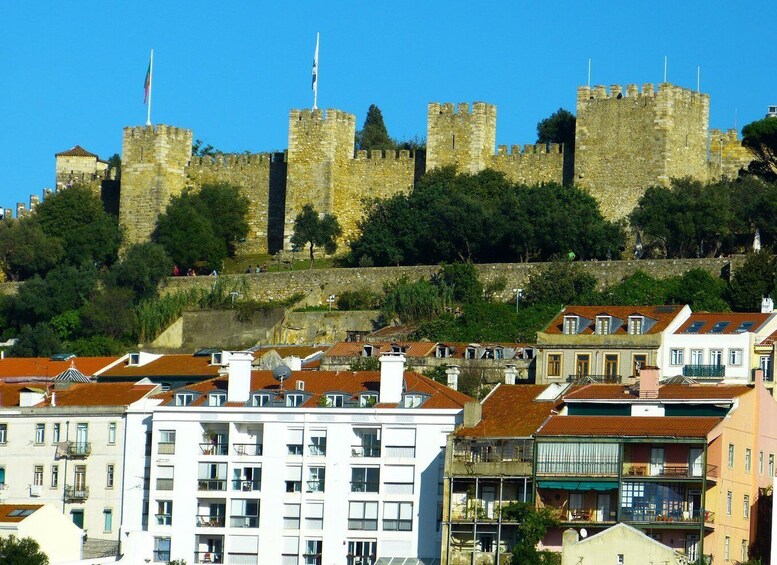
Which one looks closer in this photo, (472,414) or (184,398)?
(472,414)

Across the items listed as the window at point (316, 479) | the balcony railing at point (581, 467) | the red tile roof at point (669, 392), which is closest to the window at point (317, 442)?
the window at point (316, 479)

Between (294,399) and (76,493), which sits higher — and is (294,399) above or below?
above

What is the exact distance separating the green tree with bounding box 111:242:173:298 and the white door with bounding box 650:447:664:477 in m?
32.7

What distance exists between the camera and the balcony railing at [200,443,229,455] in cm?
5781

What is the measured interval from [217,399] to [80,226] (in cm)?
3129

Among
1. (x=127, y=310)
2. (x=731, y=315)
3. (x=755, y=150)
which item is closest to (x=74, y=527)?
(x=731, y=315)

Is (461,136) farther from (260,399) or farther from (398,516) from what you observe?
(398,516)

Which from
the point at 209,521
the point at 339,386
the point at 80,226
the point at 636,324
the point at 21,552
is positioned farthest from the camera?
the point at 80,226

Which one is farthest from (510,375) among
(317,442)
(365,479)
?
(365,479)

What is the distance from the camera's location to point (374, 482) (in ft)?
184

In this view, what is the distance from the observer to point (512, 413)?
5553 centimetres

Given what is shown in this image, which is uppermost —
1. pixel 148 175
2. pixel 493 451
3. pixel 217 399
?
pixel 148 175

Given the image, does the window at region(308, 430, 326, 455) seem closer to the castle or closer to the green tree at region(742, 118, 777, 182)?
the castle

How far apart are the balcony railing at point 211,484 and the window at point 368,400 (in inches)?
145
